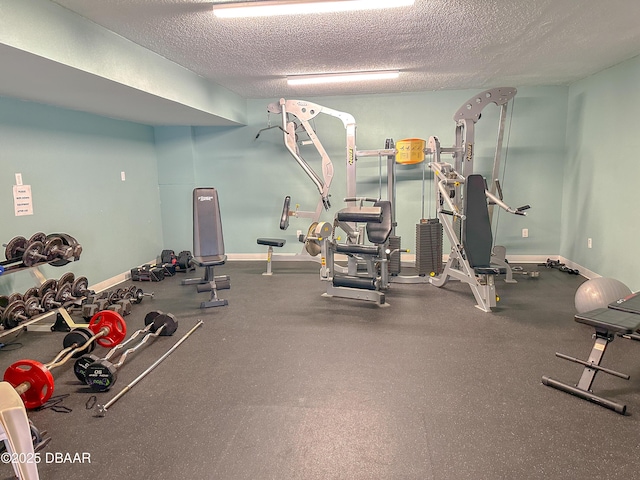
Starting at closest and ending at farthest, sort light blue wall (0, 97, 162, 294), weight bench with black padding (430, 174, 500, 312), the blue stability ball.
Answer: the blue stability ball < light blue wall (0, 97, 162, 294) < weight bench with black padding (430, 174, 500, 312)

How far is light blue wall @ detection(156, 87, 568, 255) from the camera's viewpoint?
535 centimetres

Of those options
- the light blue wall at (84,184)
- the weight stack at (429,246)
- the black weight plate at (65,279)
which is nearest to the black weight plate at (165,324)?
the black weight plate at (65,279)

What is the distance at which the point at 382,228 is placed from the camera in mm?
4156

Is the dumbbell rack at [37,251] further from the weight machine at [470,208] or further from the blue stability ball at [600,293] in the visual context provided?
the blue stability ball at [600,293]

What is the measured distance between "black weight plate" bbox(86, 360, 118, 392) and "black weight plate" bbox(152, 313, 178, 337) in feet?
2.61

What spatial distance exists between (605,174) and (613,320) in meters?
2.90

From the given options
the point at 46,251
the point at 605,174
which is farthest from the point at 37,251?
the point at 605,174

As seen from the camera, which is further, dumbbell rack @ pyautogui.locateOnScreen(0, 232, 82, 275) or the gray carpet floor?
dumbbell rack @ pyautogui.locateOnScreen(0, 232, 82, 275)

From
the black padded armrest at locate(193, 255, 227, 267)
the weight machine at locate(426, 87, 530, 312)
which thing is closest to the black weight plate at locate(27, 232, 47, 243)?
the black padded armrest at locate(193, 255, 227, 267)

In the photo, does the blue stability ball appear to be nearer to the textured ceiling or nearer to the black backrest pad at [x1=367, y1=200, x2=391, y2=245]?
the black backrest pad at [x1=367, y1=200, x2=391, y2=245]

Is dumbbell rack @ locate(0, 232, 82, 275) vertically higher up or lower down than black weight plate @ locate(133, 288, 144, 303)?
higher up

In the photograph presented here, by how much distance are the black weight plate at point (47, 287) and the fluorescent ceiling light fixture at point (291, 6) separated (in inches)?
94.5

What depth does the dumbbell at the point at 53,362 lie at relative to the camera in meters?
2.20

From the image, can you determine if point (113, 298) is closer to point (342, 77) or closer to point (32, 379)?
point (32, 379)
